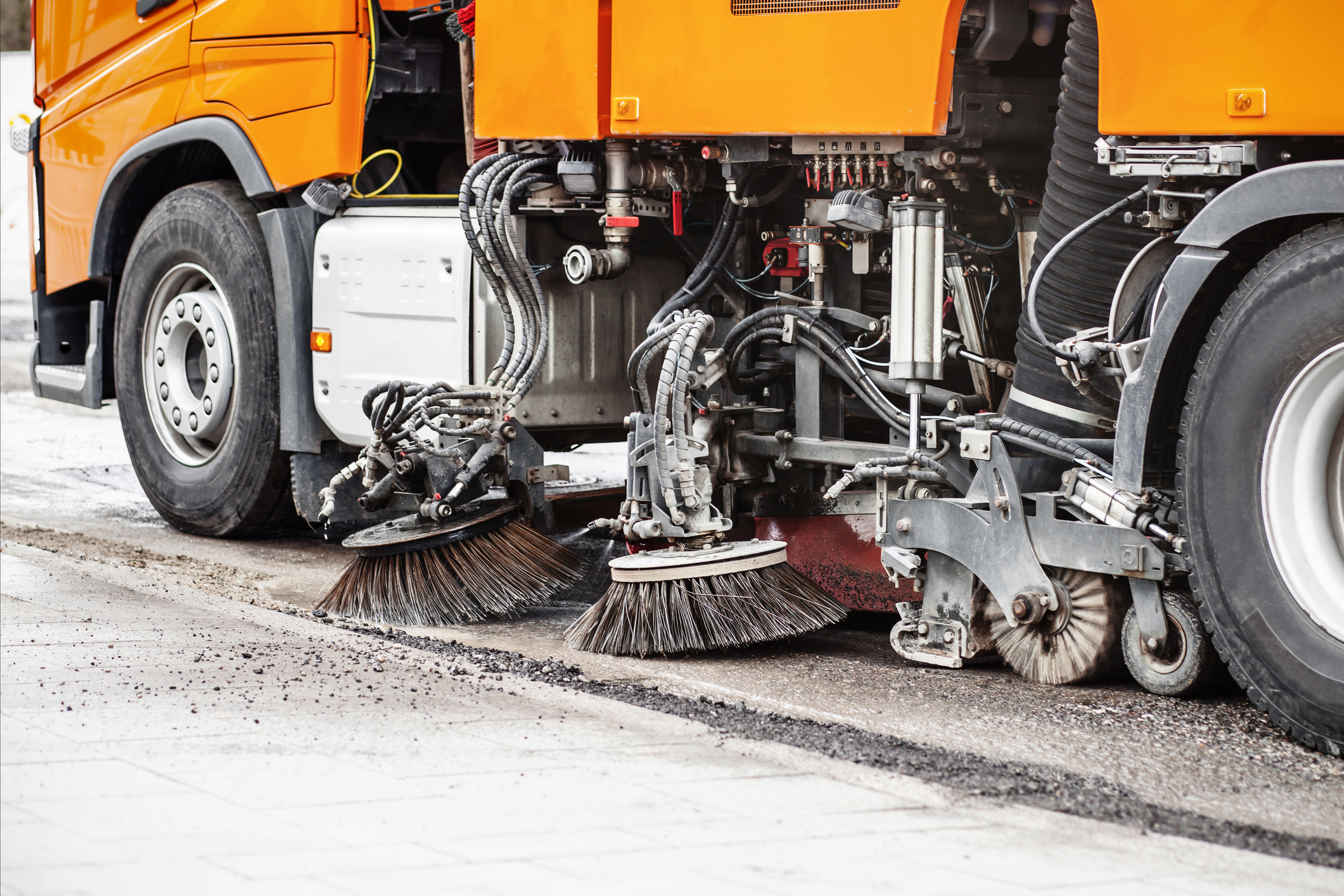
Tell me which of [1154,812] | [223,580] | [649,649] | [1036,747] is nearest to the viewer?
[1154,812]

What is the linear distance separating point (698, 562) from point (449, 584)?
98 centimetres

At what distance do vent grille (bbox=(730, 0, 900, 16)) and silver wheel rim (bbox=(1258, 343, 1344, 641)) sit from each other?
1.50 meters

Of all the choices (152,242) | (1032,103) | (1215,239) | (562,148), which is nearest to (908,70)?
(1032,103)

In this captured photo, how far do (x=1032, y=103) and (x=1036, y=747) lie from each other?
1.88 m

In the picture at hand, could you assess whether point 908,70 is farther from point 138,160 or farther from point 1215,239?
point 138,160

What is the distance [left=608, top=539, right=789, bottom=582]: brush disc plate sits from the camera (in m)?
4.73

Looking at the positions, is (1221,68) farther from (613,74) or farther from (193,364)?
(193,364)

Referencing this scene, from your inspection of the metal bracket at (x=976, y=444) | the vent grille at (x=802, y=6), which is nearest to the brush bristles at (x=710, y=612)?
the metal bracket at (x=976, y=444)

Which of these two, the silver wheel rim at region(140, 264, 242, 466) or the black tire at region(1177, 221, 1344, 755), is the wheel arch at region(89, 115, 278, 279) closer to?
the silver wheel rim at region(140, 264, 242, 466)

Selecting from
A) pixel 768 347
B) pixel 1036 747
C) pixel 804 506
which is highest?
pixel 768 347

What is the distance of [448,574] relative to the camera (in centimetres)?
536

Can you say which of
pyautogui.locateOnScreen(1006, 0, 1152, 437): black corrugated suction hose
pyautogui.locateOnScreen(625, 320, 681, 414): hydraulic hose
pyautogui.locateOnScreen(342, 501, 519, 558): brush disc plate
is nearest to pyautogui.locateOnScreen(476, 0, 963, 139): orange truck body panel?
pyautogui.locateOnScreen(1006, 0, 1152, 437): black corrugated suction hose

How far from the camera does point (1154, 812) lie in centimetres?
320

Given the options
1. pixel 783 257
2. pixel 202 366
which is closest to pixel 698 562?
pixel 783 257
